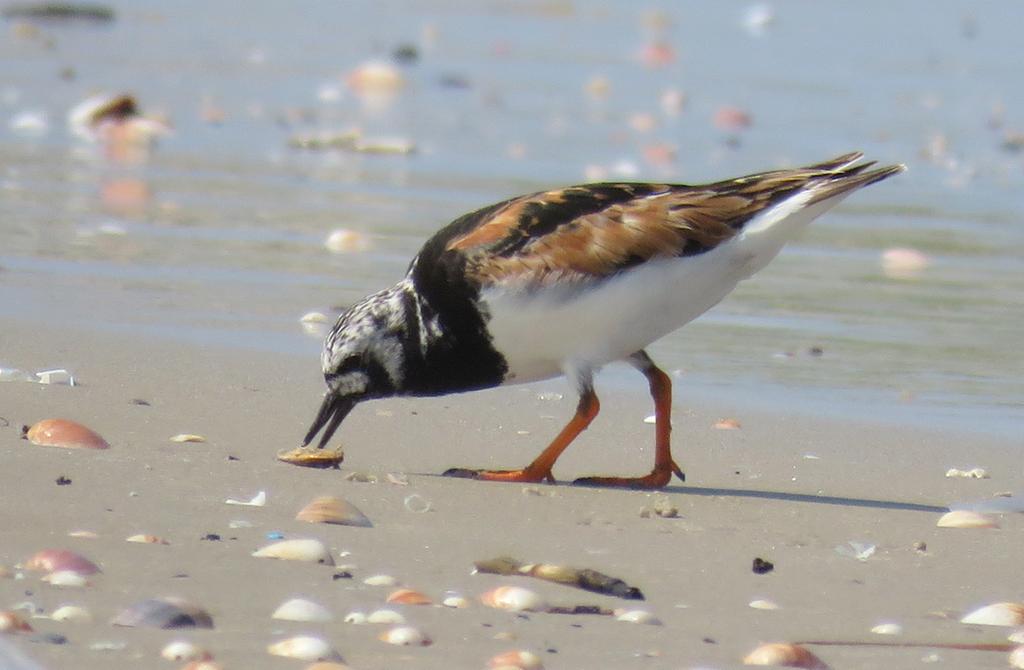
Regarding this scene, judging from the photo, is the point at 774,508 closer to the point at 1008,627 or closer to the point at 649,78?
the point at 1008,627

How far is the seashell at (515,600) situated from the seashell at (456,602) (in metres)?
0.04

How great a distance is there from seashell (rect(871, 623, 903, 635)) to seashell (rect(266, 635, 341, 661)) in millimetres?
1035

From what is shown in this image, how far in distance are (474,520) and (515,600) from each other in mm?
739

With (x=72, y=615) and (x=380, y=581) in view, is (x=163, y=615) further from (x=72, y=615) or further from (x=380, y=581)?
(x=380, y=581)

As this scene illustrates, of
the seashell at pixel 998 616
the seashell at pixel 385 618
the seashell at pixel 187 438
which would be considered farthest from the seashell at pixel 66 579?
the seashell at pixel 998 616

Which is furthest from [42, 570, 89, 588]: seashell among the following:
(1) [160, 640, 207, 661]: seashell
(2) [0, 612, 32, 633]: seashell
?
(1) [160, 640, 207, 661]: seashell

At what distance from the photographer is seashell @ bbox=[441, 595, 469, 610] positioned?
3219 millimetres

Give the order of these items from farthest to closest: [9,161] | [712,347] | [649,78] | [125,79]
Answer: [649,78] < [125,79] < [9,161] < [712,347]

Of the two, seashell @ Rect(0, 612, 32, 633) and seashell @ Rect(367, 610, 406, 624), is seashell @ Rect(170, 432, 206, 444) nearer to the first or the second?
seashell @ Rect(367, 610, 406, 624)

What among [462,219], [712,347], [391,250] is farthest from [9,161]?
[462,219]

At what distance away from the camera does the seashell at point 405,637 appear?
295 centimetres

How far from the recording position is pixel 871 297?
7.03m

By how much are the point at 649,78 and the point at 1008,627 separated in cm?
1014

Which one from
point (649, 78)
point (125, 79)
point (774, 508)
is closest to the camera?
point (774, 508)
